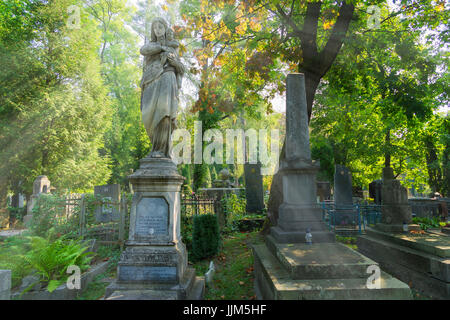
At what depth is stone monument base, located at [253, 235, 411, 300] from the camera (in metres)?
3.13

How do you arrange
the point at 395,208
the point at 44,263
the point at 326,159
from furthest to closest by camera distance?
1. the point at 326,159
2. the point at 395,208
3. the point at 44,263

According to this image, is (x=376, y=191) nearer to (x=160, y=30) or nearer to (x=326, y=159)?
(x=326, y=159)

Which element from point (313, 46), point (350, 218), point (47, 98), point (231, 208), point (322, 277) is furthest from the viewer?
point (47, 98)

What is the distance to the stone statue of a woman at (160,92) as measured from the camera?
16.2 feet

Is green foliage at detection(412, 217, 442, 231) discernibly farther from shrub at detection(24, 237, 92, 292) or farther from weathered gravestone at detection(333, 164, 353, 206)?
shrub at detection(24, 237, 92, 292)

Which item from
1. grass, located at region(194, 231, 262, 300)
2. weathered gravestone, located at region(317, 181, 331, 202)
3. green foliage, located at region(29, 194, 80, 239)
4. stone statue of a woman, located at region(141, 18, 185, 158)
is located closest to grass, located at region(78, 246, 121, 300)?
green foliage, located at region(29, 194, 80, 239)

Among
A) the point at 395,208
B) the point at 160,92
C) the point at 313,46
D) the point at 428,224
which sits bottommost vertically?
the point at 428,224

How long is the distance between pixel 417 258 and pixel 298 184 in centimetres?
279

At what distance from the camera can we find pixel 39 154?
15430 mm

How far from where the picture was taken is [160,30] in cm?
518

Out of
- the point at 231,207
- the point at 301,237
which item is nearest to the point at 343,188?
the point at 231,207
